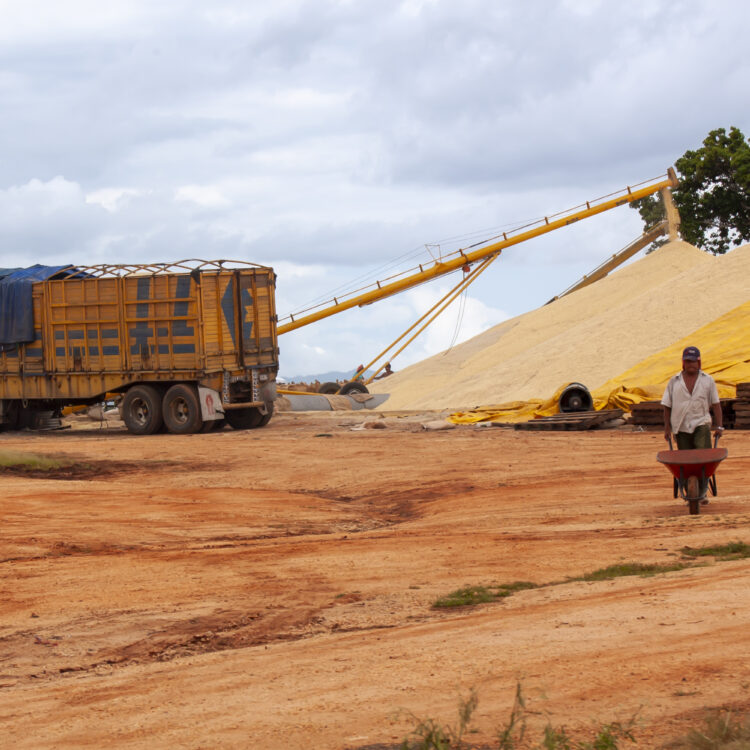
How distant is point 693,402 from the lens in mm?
10828

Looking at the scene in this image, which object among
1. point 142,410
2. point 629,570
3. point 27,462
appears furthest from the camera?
point 142,410

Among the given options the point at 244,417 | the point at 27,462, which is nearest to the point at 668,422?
the point at 27,462

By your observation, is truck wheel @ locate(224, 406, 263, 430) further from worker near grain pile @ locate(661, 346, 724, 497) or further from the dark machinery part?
worker near grain pile @ locate(661, 346, 724, 497)

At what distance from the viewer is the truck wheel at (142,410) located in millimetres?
24766

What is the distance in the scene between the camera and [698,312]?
30.5m

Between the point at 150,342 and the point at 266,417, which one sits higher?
Answer: the point at 150,342

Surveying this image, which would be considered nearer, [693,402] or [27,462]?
[693,402]

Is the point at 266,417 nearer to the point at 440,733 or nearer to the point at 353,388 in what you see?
the point at 353,388

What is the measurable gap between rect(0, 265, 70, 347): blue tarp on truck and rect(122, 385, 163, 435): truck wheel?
116 inches

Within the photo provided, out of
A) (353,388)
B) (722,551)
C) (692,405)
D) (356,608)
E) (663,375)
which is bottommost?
(356,608)

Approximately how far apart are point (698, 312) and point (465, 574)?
2407 centimetres

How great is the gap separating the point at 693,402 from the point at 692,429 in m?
0.28

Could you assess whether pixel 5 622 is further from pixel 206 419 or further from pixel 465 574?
pixel 206 419

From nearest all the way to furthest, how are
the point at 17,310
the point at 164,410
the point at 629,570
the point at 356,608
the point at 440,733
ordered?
the point at 440,733 < the point at 356,608 < the point at 629,570 < the point at 164,410 < the point at 17,310
